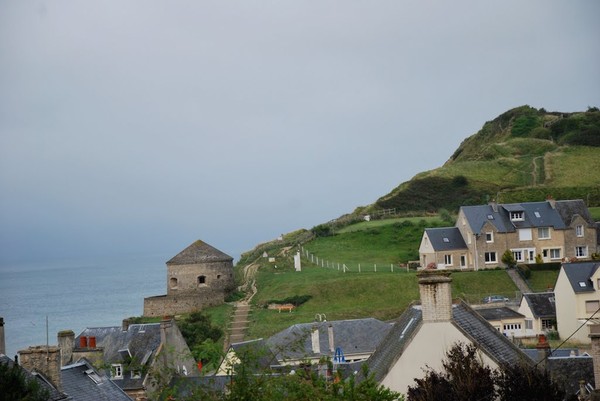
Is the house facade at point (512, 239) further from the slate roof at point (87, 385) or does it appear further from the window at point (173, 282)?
the slate roof at point (87, 385)

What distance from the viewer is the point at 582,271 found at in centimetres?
4572

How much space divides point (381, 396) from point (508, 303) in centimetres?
3706

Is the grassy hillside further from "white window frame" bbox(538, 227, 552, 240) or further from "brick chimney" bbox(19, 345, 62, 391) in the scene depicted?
"brick chimney" bbox(19, 345, 62, 391)

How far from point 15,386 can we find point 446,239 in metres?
48.0

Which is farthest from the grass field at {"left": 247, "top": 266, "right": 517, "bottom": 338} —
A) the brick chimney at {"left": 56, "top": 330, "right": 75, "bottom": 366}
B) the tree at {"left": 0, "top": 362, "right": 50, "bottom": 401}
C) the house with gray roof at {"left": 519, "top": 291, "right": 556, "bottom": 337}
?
the tree at {"left": 0, "top": 362, "right": 50, "bottom": 401}

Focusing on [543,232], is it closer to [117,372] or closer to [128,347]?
[128,347]

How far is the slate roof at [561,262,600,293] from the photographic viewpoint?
44688mm

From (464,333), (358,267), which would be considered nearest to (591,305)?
(358,267)

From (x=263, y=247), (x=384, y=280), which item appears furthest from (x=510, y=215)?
(x=263, y=247)

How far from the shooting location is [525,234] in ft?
196

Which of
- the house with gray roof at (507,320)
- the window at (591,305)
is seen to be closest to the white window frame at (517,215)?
the house with gray roof at (507,320)

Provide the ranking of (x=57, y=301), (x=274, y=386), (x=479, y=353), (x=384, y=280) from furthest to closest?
1. (x=57, y=301)
2. (x=384, y=280)
3. (x=479, y=353)
4. (x=274, y=386)

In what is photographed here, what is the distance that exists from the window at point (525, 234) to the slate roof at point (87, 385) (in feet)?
136

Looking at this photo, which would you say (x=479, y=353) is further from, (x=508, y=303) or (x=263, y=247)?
(x=263, y=247)
